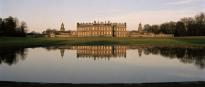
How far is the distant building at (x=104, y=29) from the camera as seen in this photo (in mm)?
125188

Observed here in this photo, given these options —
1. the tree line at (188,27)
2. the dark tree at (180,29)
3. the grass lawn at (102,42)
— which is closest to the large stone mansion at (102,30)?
the tree line at (188,27)

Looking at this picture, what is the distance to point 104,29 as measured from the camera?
125938 millimetres

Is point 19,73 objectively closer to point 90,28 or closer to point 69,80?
point 69,80

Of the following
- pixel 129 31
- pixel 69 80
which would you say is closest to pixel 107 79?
pixel 69 80

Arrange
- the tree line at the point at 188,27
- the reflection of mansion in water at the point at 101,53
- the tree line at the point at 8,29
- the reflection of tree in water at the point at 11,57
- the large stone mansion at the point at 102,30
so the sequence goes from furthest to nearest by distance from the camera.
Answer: the large stone mansion at the point at 102,30 < the tree line at the point at 188,27 < the tree line at the point at 8,29 < the reflection of mansion in water at the point at 101,53 < the reflection of tree in water at the point at 11,57

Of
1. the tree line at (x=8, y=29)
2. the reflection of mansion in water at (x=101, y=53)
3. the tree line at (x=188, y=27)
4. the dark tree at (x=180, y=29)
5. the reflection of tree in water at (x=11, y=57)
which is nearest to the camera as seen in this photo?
the reflection of tree in water at (x=11, y=57)

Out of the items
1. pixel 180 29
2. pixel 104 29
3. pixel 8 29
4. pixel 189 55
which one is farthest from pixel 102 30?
pixel 189 55

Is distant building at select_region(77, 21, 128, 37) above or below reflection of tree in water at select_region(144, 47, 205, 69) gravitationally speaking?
above

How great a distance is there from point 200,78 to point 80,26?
11977 cm

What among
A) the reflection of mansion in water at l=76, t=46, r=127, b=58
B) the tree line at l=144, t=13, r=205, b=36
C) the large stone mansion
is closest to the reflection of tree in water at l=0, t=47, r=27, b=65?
the reflection of mansion in water at l=76, t=46, r=127, b=58

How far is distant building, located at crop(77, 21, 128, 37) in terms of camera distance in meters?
125

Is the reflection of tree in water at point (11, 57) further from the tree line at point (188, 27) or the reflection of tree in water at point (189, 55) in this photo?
the tree line at point (188, 27)

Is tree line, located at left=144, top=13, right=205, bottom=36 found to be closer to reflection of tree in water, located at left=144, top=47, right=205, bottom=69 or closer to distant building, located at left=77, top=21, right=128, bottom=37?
distant building, located at left=77, top=21, right=128, bottom=37

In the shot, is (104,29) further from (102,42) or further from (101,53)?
(101,53)
